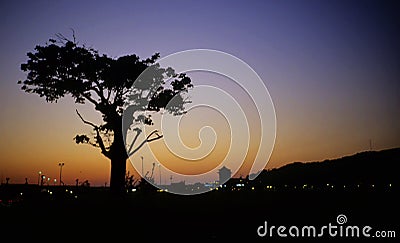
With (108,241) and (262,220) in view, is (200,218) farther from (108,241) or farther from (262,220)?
(108,241)

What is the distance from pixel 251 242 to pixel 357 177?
91.8 metres

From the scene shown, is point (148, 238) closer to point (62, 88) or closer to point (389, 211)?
point (389, 211)

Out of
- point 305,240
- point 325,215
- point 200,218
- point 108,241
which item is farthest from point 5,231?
point 325,215

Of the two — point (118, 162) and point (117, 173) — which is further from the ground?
point (118, 162)

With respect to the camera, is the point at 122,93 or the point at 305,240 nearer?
the point at 305,240

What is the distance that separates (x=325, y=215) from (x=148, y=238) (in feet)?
28.1

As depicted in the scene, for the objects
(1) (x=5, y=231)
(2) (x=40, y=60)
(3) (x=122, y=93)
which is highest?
(2) (x=40, y=60)

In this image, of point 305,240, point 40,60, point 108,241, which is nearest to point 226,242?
point 305,240

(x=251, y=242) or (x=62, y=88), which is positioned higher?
(x=62, y=88)

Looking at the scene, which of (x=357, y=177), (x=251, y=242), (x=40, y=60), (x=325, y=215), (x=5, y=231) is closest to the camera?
(x=251, y=242)

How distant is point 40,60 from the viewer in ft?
84.2

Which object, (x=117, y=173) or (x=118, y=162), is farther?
(x=118, y=162)

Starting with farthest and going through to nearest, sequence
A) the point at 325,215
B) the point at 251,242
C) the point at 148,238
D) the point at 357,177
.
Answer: the point at 357,177, the point at 325,215, the point at 148,238, the point at 251,242

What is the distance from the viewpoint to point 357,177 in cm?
9531
